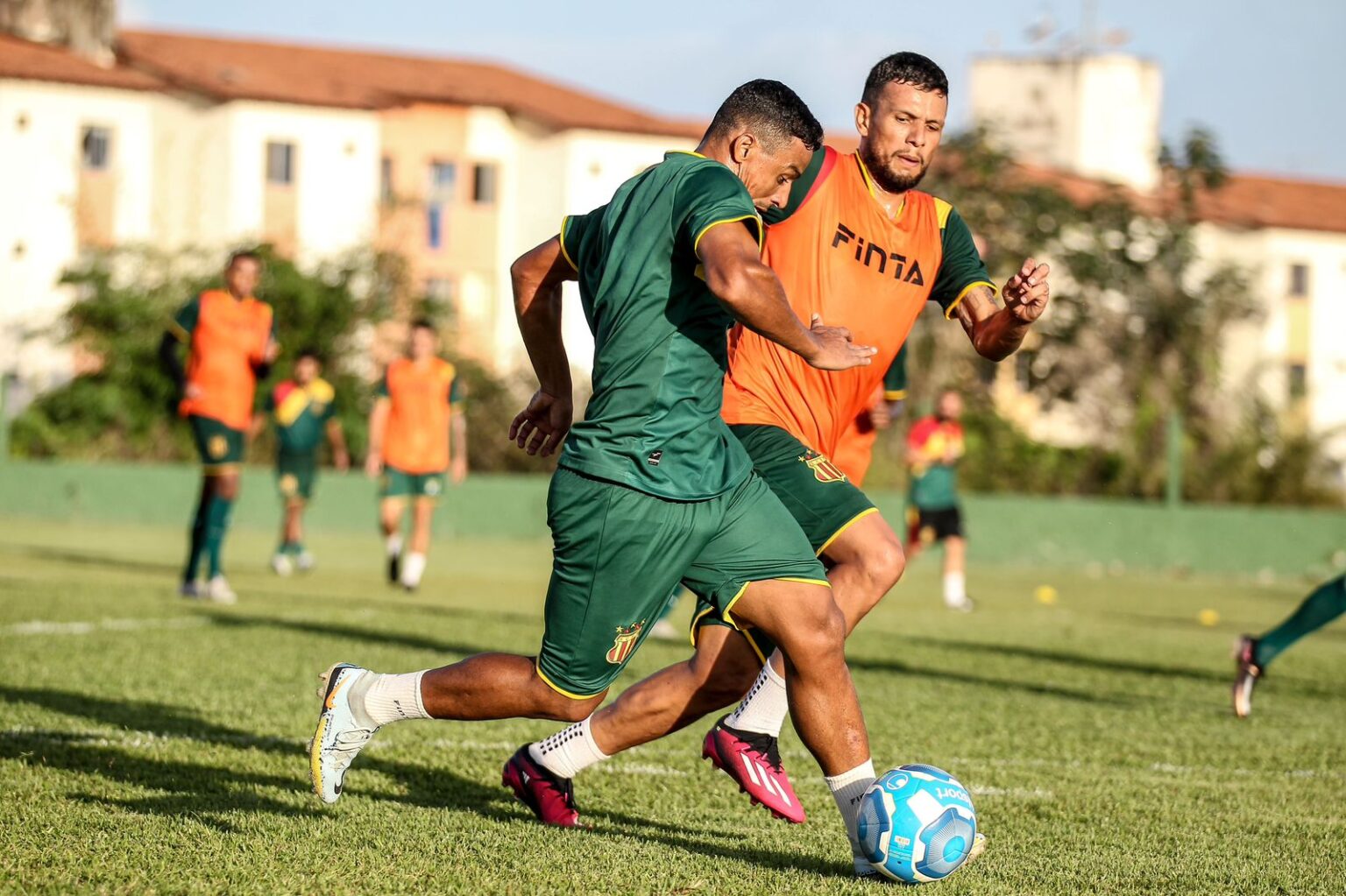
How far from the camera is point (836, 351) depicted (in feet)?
14.2

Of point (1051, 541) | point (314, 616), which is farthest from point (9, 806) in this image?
point (1051, 541)

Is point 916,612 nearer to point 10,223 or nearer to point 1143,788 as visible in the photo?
point 1143,788

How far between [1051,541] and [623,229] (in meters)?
20.7

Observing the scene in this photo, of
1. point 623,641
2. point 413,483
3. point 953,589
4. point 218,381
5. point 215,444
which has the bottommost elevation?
point 953,589

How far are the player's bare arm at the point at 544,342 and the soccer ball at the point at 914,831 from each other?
4.66 ft

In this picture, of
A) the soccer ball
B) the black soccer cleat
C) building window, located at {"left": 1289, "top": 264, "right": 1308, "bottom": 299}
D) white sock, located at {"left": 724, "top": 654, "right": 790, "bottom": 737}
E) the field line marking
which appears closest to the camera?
the soccer ball

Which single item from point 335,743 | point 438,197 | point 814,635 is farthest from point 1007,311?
point 438,197

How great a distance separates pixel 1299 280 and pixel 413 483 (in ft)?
150

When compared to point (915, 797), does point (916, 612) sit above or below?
below

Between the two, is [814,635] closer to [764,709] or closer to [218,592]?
[764,709]

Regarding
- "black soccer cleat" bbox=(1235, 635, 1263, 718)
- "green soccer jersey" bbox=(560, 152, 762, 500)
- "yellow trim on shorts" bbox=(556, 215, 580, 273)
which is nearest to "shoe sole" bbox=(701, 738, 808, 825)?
"green soccer jersey" bbox=(560, 152, 762, 500)

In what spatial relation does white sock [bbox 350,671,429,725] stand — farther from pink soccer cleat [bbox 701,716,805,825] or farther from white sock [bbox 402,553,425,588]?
white sock [bbox 402,553,425,588]

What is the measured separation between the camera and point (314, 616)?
11.6 metres

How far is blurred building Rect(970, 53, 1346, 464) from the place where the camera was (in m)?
52.7
